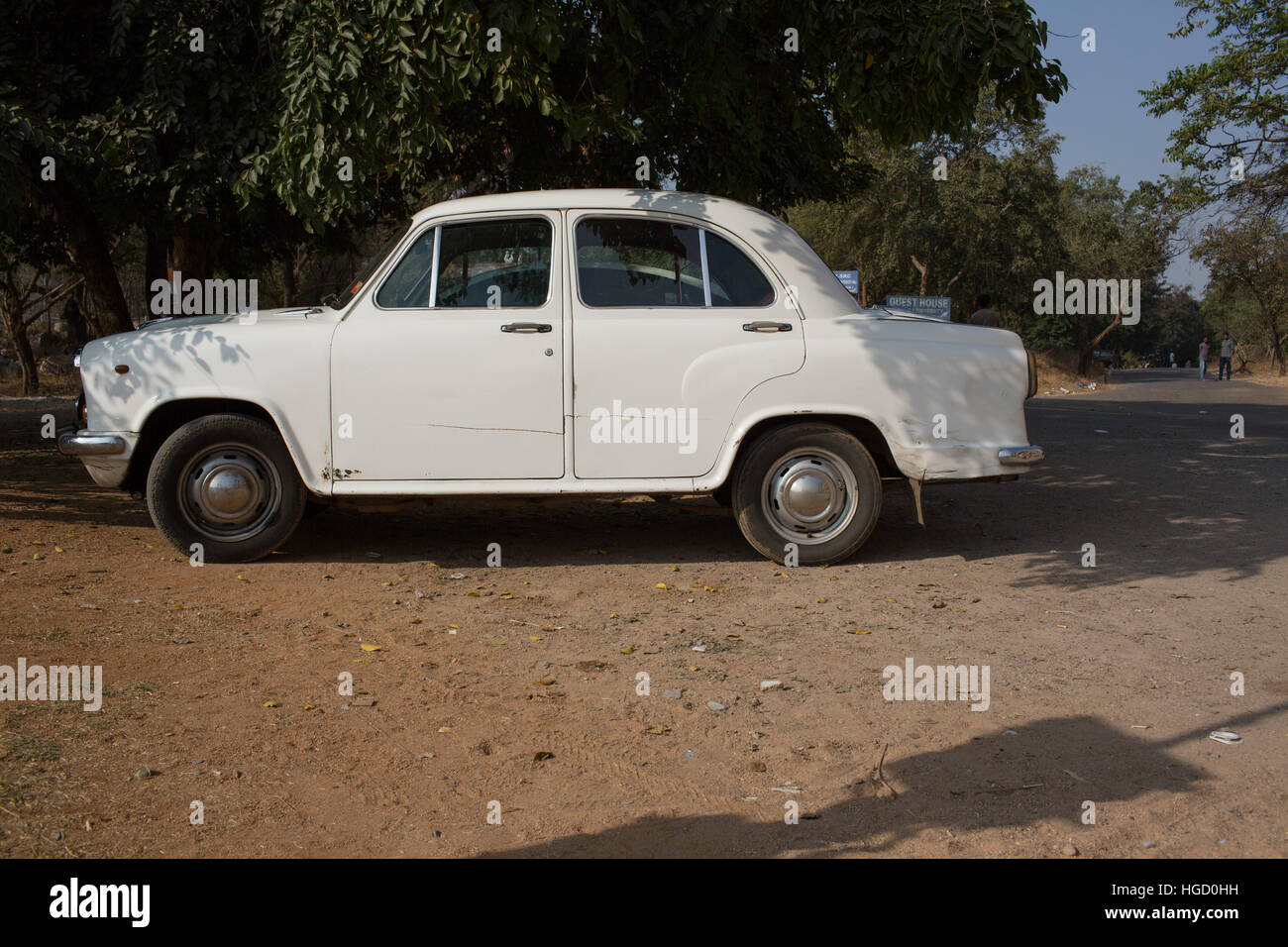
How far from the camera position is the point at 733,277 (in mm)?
6719

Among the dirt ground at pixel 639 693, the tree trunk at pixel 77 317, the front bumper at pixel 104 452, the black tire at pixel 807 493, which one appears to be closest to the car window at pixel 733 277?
the black tire at pixel 807 493

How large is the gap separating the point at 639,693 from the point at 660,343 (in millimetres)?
2501

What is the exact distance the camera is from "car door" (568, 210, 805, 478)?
6.49 m

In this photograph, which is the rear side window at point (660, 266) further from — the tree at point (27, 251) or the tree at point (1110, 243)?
the tree at point (1110, 243)

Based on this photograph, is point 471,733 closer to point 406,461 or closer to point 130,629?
point 130,629

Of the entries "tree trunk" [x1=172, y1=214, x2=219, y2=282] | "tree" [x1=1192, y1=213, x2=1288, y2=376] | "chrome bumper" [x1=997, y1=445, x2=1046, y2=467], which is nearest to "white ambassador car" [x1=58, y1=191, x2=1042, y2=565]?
"chrome bumper" [x1=997, y1=445, x2=1046, y2=467]

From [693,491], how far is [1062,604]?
6.82ft

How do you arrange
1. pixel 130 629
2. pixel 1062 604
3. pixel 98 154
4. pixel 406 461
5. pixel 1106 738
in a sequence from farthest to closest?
pixel 98 154 → pixel 406 461 → pixel 1062 604 → pixel 130 629 → pixel 1106 738

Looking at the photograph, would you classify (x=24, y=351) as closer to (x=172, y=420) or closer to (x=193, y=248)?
(x=193, y=248)

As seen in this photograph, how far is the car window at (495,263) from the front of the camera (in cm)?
659

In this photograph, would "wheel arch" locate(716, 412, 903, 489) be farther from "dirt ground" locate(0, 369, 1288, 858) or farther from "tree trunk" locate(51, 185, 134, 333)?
"tree trunk" locate(51, 185, 134, 333)

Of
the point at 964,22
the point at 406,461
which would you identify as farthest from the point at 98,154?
the point at 964,22

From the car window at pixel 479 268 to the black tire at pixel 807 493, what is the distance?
1607mm

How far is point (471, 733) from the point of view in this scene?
4.16m
